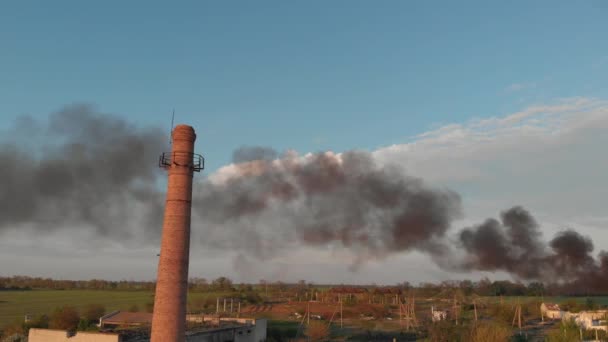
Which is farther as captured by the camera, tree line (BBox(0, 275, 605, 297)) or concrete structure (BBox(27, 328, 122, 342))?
tree line (BBox(0, 275, 605, 297))

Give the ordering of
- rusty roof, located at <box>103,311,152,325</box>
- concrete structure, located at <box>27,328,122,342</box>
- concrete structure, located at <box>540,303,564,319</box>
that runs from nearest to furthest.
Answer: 1. concrete structure, located at <box>27,328,122,342</box>
2. rusty roof, located at <box>103,311,152,325</box>
3. concrete structure, located at <box>540,303,564,319</box>

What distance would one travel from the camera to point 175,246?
23.2 m

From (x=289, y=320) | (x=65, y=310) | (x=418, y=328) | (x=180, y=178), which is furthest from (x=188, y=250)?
(x=289, y=320)

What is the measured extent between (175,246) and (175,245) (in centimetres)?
5

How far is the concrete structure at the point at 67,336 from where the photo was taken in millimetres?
28078

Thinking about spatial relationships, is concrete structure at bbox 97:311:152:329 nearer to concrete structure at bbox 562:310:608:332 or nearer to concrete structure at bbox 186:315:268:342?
concrete structure at bbox 186:315:268:342

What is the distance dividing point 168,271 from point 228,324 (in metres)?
17.7

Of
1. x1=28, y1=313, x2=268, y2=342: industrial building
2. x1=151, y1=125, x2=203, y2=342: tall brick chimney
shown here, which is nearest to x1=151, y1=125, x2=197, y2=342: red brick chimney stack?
x1=151, y1=125, x2=203, y2=342: tall brick chimney

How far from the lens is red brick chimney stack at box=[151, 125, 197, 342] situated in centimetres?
2252

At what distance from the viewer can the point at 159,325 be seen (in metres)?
22.4

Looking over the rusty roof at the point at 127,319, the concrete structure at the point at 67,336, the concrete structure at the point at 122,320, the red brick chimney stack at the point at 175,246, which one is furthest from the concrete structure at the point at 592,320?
the concrete structure at the point at 67,336

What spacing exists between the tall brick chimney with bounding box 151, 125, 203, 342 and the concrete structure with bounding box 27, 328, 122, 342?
285 inches

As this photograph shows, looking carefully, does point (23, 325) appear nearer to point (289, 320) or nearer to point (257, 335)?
point (257, 335)

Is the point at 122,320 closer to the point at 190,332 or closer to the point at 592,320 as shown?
the point at 190,332
